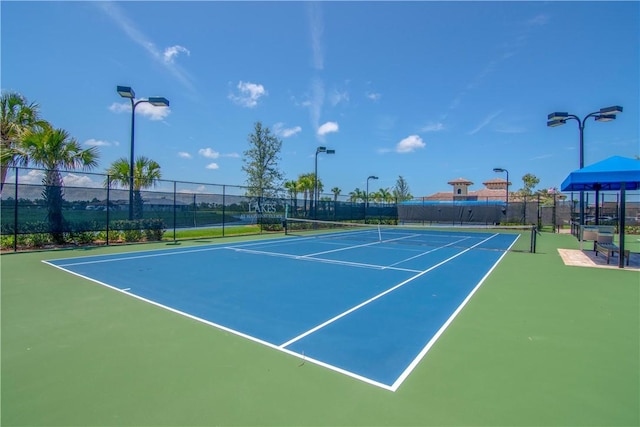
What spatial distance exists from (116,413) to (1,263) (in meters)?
8.88

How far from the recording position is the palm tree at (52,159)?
→ 11547 mm

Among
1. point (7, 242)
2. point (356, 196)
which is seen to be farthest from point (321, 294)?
point (356, 196)

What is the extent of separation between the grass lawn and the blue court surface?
266 mm

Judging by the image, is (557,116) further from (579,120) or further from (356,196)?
(356,196)

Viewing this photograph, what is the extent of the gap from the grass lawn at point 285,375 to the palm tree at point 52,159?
7943 millimetres

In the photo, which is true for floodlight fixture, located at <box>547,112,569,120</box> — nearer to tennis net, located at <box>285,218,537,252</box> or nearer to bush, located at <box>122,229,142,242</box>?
tennis net, located at <box>285,218,537,252</box>

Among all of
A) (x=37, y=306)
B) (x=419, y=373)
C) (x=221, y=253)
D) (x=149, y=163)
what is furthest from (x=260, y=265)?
(x=149, y=163)

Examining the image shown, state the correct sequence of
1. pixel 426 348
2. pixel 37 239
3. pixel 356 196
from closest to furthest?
pixel 426 348 → pixel 37 239 → pixel 356 196

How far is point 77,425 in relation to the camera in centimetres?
234

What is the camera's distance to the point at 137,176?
17.1 meters

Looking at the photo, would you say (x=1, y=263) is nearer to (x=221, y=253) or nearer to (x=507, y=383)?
(x=221, y=253)

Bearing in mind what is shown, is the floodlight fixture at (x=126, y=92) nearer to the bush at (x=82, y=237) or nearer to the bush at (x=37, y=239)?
the bush at (x=82, y=237)

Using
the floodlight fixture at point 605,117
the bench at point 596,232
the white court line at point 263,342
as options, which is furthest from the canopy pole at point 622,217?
the white court line at point 263,342

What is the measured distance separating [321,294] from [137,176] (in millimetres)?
14957
